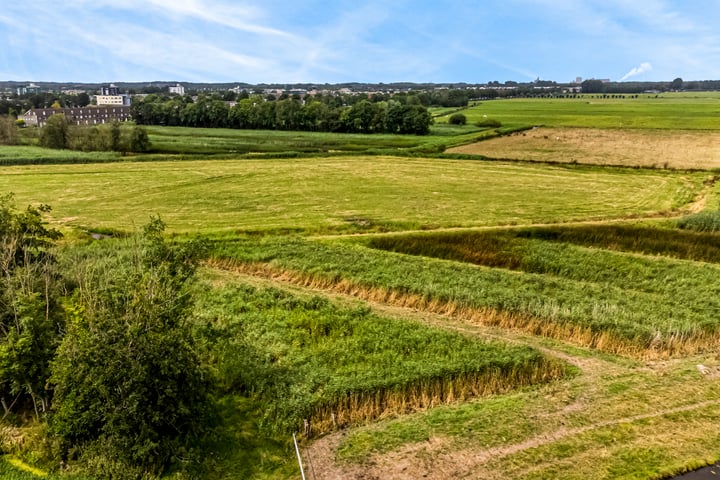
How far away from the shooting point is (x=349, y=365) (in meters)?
20.5

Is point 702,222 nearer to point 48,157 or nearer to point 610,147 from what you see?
point 610,147

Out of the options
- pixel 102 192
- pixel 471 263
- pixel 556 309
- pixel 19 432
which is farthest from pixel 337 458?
pixel 102 192

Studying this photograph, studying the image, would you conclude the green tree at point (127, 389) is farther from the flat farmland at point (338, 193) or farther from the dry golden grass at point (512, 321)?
the flat farmland at point (338, 193)

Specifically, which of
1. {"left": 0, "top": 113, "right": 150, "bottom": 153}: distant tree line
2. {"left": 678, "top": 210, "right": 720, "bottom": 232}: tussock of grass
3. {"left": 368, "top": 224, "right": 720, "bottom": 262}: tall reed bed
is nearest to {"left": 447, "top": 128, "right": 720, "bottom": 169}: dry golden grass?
{"left": 678, "top": 210, "right": 720, "bottom": 232}: tussock of grass

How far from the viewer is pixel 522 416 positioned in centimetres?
1772

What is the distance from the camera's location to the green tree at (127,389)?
15.2m

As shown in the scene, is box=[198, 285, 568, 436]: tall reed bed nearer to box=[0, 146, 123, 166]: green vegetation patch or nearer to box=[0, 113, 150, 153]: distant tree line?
box=[0, 146, 123, 166]: green vegetation patch

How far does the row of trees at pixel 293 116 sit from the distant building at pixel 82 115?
14.3 meters

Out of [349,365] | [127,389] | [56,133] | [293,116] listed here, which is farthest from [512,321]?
[293,116]

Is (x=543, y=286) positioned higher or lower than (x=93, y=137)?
lower

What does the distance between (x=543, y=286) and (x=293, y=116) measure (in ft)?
318

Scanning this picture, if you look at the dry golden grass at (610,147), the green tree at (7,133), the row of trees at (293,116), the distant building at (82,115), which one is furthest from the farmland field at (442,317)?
the distant building at (82,115)

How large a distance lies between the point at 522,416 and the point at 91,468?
12.9 metres

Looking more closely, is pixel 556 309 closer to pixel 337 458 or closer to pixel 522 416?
pixel 522 416
